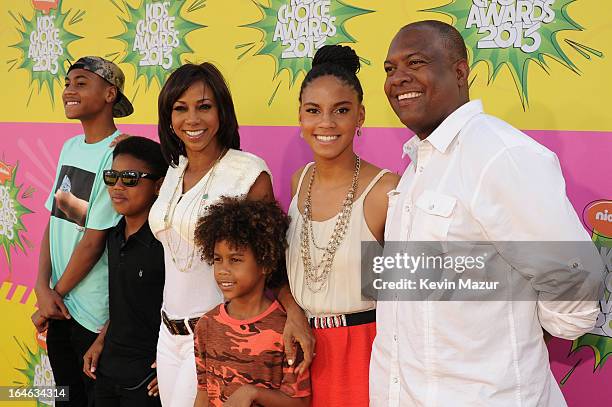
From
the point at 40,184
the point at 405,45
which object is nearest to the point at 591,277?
the point at 405,45

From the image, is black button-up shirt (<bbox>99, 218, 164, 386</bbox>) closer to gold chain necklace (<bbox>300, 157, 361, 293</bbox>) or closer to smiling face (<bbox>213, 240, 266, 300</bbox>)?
smiling face (<bbox>213, 240, 266, 300</bbox>)

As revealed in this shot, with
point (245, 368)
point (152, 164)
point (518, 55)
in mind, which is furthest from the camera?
point (152, 164)

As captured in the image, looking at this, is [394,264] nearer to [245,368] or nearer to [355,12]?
[245,368]

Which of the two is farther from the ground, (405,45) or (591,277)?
(405,45)

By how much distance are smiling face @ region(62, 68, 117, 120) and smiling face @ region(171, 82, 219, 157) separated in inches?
31.2

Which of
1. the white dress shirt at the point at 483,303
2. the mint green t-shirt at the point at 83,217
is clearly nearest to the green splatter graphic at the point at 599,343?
the white dress shirt at the point at 483,303

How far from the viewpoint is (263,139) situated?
3.14 metres

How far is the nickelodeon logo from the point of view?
2387mm

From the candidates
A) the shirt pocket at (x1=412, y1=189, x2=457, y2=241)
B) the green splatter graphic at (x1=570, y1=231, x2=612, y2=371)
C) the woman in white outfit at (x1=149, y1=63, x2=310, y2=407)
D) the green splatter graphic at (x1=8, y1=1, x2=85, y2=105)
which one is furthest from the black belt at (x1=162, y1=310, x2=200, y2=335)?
the green splatter graphic at (x1=8, y1=1, x2=85, y2=105)

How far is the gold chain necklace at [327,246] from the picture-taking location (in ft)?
6.83

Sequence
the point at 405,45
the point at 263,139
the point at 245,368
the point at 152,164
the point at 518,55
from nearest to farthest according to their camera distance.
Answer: the point at 405,45 → the point at 245,368 → the point at 518,55 → the point at 152,164 → the point at 263,139

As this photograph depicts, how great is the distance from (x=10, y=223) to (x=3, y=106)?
707mm

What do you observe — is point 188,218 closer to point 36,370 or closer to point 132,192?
point 132,192

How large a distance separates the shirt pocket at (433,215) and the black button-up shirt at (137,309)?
45.1 inches
